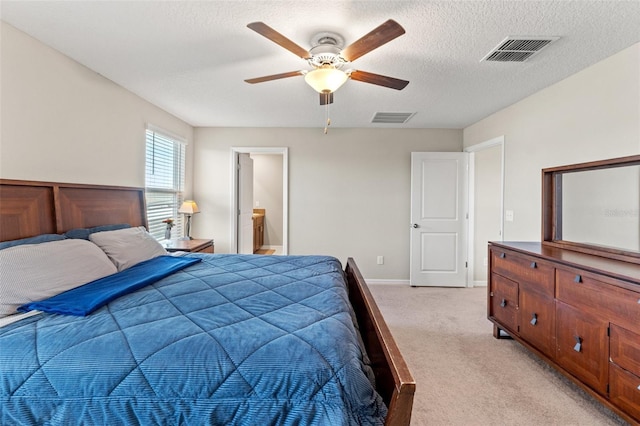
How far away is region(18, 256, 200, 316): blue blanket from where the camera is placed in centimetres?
139

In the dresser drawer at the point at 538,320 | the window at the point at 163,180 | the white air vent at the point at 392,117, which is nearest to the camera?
the dresser drawer at the point at 538,320

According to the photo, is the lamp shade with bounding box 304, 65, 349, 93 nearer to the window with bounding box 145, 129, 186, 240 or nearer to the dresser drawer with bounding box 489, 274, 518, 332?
the dresser drawer with bounding box 489, 274, 518, 332

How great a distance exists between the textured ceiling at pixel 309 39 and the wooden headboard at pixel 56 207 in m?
1.07

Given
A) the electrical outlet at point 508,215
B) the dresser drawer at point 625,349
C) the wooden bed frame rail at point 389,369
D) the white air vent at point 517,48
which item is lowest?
the dresser drawer at point 625,349

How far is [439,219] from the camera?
14.5 ft

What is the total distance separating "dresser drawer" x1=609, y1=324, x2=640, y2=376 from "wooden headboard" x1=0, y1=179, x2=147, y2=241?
3.71m

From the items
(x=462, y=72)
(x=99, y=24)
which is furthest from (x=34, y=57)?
(x=462, y=72)

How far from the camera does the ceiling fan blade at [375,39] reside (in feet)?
4.89

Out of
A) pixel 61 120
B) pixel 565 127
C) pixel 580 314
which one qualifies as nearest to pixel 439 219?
pixel 565 127

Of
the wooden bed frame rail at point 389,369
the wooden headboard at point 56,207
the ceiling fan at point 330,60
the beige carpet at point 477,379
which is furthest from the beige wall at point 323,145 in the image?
the wooden bed frame rail at point 389,369

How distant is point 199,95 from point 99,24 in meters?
1.26

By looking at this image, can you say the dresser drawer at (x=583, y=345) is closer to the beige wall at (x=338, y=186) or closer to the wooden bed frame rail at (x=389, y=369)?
the wooden bed frame rail at (x=389, y=369)

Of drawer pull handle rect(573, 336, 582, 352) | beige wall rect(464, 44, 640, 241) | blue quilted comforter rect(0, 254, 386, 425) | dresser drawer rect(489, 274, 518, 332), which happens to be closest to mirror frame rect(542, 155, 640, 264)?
beige wall rect(464, 44, 640, 241)

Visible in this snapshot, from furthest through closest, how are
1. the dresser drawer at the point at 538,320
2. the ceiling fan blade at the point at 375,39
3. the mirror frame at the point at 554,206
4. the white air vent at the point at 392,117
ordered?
1. the white air vent at the point at 392,117
2. the mirror frame at the point at 554,206
3. the dresser drawer at the point at 538,320
4. the ceiling fan blade at the point at 375,39
